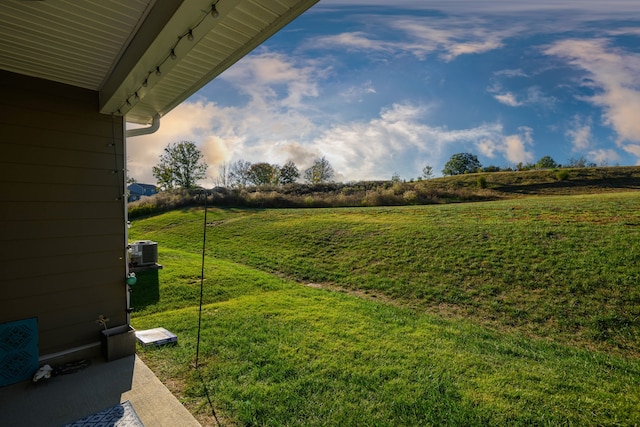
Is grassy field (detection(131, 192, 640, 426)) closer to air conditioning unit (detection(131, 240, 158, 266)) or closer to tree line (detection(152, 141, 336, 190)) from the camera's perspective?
air conditioning unit (detection(131, 240, 158, 266))

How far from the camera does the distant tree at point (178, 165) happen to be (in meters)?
24.9

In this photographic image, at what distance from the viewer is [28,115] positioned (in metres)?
2.65

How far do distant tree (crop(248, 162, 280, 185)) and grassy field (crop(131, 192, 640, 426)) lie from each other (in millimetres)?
20705

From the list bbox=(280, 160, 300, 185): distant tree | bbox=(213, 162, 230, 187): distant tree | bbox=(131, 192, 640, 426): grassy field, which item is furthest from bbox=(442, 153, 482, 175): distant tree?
bbox=(131, 192, 640, 426): grassy field

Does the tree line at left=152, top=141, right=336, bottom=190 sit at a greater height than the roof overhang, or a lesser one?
greater

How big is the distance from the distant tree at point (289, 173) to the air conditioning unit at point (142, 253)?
908 inches

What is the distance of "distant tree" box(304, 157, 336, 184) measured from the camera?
30.6 m

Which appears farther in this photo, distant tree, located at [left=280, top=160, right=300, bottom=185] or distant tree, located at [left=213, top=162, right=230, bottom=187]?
distant tree, located at [left=280, top=160, right=300, bottom=185]

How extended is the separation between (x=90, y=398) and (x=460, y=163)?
147ft

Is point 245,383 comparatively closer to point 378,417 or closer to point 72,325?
point 378,417

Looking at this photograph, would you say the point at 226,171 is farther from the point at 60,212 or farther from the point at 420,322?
the point at 420,322

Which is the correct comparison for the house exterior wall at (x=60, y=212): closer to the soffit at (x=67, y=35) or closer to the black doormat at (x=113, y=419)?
the soffit at (x=67, y=35)

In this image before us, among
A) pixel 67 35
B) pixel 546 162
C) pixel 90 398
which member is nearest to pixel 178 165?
pixel 67 35

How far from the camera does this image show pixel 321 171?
30875 millimetres
